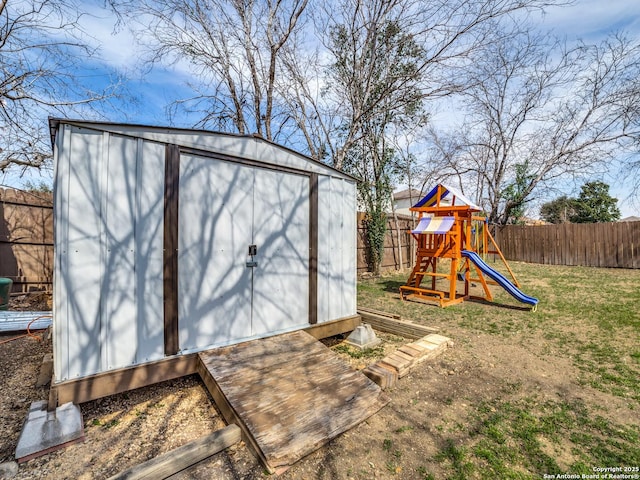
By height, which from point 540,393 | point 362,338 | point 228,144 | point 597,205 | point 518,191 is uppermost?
point 597,205

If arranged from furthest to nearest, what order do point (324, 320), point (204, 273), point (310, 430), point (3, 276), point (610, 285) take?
point (610, 285) → point (3, 276) → point (324, 320) → point (204, 273) → point (310, 430)

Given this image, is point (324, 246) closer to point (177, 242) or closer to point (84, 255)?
point (177, 242)

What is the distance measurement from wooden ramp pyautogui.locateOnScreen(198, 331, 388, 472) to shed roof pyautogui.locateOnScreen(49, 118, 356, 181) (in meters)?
2.09

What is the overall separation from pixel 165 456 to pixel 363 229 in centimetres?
835

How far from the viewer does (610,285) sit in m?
8.16

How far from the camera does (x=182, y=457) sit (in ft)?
6.08

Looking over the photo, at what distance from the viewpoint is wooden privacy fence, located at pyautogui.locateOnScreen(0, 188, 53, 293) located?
577 cm

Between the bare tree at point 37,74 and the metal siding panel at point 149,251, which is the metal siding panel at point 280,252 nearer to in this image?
the metal siding panel at point 149,251

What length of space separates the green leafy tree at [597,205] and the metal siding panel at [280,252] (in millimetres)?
29657

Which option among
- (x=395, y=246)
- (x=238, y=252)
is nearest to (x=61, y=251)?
(x=238, y=252)

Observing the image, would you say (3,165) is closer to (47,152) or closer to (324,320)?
(47,152)

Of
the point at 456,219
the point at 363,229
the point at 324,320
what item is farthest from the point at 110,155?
the point at 363,229

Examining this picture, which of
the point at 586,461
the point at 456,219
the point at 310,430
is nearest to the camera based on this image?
the point at 586,461

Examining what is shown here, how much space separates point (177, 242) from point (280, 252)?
119 cm
